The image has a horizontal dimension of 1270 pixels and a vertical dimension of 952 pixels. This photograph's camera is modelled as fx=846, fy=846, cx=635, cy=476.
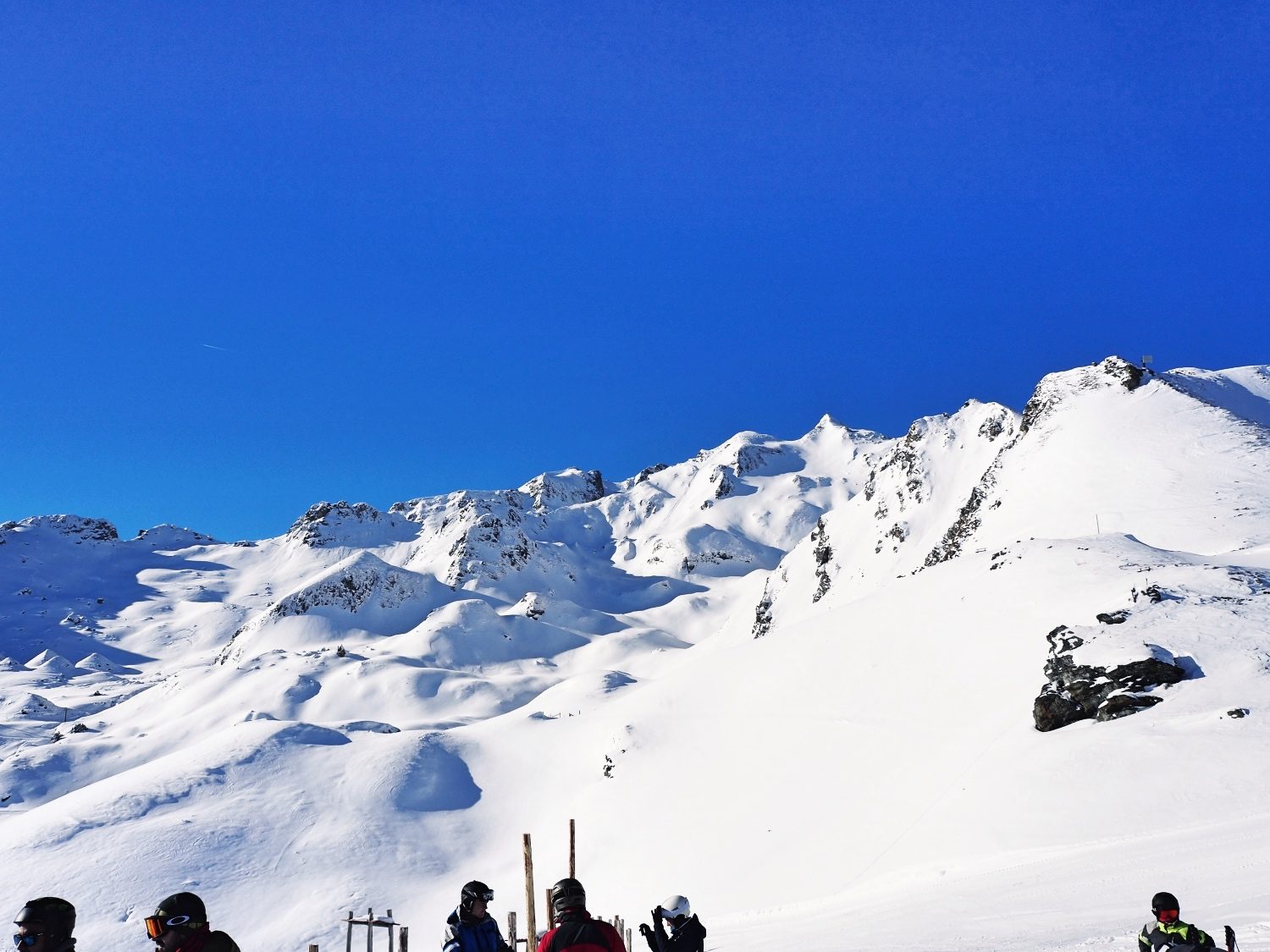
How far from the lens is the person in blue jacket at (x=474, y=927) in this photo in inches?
278

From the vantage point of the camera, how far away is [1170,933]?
836cm

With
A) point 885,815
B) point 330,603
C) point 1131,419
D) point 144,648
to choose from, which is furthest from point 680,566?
point 885,815

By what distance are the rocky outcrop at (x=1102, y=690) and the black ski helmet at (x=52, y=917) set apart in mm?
28939

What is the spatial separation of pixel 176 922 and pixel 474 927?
8.89 feet

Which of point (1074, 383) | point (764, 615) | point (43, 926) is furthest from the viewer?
point (764, 615)

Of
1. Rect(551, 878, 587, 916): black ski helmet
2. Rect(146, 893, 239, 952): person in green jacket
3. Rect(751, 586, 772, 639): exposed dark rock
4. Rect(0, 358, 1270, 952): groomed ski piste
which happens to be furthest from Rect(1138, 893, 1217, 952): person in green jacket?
Rect(751, 586, 772, 639): exposed dark rock

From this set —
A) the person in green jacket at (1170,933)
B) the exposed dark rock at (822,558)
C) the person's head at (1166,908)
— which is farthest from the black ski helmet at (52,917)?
the exposed dark rock at (822,558)

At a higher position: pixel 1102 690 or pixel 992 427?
pixel 992 427

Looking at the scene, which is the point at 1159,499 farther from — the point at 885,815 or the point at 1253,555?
the point at 885,815

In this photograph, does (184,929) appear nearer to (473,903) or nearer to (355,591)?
(473,903)

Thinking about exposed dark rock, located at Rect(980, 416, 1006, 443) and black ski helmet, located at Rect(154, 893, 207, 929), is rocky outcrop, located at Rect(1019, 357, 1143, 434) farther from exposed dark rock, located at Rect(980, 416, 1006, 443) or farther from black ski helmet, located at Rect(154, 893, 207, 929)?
black ski helmet, located at Rect(154, 893, 207, 929)

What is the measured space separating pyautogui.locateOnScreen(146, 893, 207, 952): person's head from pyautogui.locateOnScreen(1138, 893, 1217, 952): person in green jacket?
834cm

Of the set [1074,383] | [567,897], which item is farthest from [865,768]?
[1074,383]

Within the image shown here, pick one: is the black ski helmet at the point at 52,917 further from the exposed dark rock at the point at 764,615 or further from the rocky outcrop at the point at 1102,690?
the exposed dark rock at the point at 764,615
